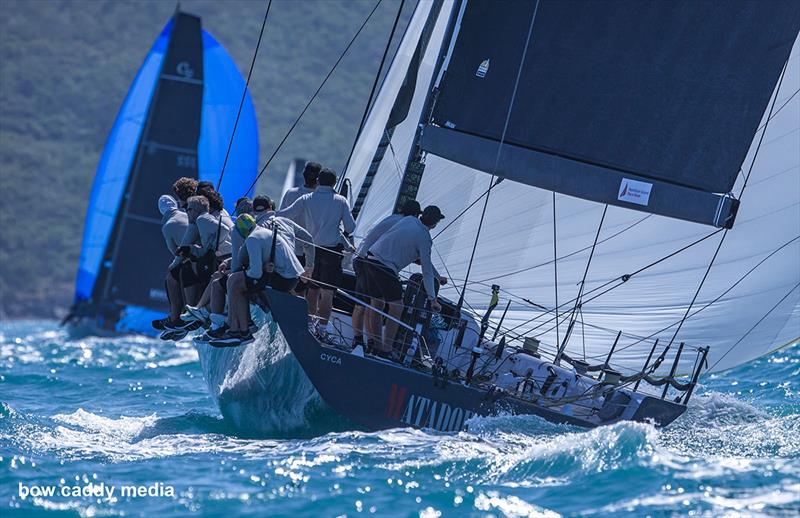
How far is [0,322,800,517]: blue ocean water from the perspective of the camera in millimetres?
6559

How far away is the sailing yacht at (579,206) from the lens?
8641 millimetres

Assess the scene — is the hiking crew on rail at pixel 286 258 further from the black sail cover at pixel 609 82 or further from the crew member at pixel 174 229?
the black sail cover at pixel 609 82

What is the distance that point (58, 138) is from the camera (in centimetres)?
5938

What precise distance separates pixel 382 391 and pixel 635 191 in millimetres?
2293

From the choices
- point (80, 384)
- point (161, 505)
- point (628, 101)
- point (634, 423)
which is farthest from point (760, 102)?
point (80, 384)

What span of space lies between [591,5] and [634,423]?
294cm

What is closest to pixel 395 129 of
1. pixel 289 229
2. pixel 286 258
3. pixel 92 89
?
pixel 289 229

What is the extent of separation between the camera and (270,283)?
27.2 ft

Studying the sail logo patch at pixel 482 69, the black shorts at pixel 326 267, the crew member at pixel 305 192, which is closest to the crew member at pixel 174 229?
the crew member at pixel 305 192

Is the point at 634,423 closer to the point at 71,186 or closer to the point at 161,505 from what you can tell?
the point at 161,505

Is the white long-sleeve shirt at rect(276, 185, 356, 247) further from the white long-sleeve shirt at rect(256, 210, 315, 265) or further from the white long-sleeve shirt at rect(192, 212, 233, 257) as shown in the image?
the white long-sleeve shirt at rect(192, 212, 233, 257)

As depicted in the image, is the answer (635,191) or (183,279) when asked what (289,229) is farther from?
(635,191)

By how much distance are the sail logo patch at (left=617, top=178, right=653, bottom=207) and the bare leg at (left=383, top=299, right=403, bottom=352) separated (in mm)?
1704

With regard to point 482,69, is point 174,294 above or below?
below
